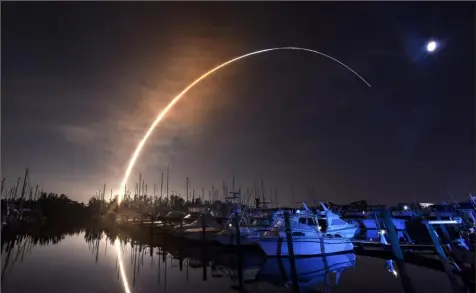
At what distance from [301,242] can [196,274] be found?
25.5 feet

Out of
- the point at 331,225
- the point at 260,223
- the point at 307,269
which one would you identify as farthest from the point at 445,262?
the point at 260,223

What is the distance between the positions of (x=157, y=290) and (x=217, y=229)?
19488 millimetres

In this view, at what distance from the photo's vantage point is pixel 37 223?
201ft

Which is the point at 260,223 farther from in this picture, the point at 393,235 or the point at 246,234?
the point at 393,235

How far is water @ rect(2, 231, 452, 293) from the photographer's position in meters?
13.5

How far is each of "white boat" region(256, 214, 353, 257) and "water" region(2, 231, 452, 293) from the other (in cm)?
69

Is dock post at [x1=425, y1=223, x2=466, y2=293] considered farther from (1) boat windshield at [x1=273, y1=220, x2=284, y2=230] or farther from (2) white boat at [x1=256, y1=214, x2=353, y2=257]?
(1) boat windshield at [x1=273, y1=220, x2=284, y2=230]

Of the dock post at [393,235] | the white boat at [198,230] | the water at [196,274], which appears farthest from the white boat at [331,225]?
the white boat at [198,230]

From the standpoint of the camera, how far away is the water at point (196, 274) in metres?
13.5

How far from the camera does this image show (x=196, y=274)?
16812 millimetres

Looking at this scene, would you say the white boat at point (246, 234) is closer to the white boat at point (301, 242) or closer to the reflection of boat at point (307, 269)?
the white boat at point (301, 242)

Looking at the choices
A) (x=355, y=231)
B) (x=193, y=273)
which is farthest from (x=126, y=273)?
(x=355, y=231)

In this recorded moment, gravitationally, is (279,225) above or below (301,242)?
above


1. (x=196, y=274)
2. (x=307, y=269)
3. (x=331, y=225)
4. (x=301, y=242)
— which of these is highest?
(x=331, y=225)
